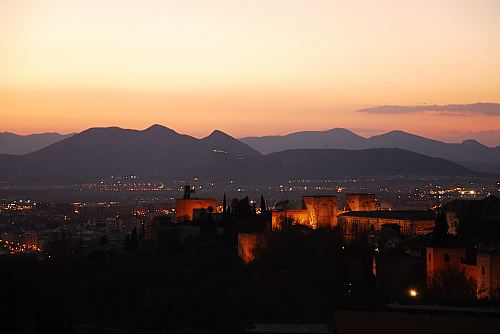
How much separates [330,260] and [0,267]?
1521cm

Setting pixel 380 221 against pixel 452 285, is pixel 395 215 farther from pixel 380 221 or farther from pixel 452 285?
pixel 452 285

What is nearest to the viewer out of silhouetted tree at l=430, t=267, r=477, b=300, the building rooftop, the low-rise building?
silhouetted tree at l=430, t=267, r=477, b=300

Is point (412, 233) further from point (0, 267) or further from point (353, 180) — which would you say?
point (353, 180)

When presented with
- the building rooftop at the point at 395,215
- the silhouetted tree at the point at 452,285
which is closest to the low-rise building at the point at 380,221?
the building rooftop at the point at 395,215

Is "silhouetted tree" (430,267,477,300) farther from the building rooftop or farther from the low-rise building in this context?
the building rooftop

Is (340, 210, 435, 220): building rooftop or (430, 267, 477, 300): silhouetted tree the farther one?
(340, 210, 435, 220): building rooftop

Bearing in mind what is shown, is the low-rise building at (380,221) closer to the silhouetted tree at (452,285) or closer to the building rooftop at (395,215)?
the building rooftop at (395,215)

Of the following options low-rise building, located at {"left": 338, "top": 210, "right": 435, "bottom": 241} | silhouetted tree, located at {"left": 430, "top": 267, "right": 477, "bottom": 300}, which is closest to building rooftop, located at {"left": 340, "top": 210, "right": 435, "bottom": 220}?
low-rise building, located at {"left": 338, "top": 210, "right": 435, "bottom": 241}

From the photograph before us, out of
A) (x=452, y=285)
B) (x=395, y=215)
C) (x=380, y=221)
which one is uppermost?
(x=395, y=215)

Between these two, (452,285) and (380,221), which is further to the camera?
(380,221)

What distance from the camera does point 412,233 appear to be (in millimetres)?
46781

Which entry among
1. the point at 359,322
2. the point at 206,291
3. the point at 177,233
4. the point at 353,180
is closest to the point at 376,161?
the point at 353,180

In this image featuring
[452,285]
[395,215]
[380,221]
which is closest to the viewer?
[452,285]

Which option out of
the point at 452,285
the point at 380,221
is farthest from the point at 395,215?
the point at 452,285
